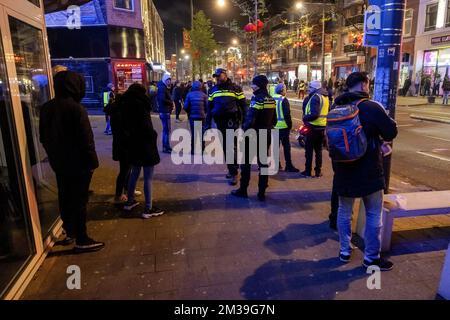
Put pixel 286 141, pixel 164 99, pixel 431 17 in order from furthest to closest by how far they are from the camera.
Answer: pixel 431 17
pixel 164 99
pixel 286 141

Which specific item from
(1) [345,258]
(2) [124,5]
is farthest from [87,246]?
(2) [124,5]

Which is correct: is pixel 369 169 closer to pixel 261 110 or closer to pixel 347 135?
pixel 347 135

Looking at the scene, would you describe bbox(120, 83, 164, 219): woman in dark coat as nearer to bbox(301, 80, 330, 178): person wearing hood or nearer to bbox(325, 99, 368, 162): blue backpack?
bbox(325, 99, 368, 162): blue backpack

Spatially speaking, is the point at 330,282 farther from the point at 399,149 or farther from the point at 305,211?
the point at 399,149

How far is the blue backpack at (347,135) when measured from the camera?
10.6ft

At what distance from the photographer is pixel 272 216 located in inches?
194

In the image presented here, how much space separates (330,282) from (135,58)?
69.7ft

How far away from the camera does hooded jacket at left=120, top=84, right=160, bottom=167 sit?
15.1ft

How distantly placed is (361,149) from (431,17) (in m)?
30.4

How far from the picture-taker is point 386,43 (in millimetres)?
4797

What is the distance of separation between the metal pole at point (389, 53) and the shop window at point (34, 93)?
4.63 m

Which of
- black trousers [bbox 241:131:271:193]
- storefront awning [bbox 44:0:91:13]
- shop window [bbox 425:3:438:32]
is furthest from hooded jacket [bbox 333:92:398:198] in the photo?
shop window [bbox 425:3:438:32]

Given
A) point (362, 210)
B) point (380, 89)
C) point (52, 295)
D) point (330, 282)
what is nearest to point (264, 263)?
point (330, 282)

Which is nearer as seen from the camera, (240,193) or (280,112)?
(240,193)
